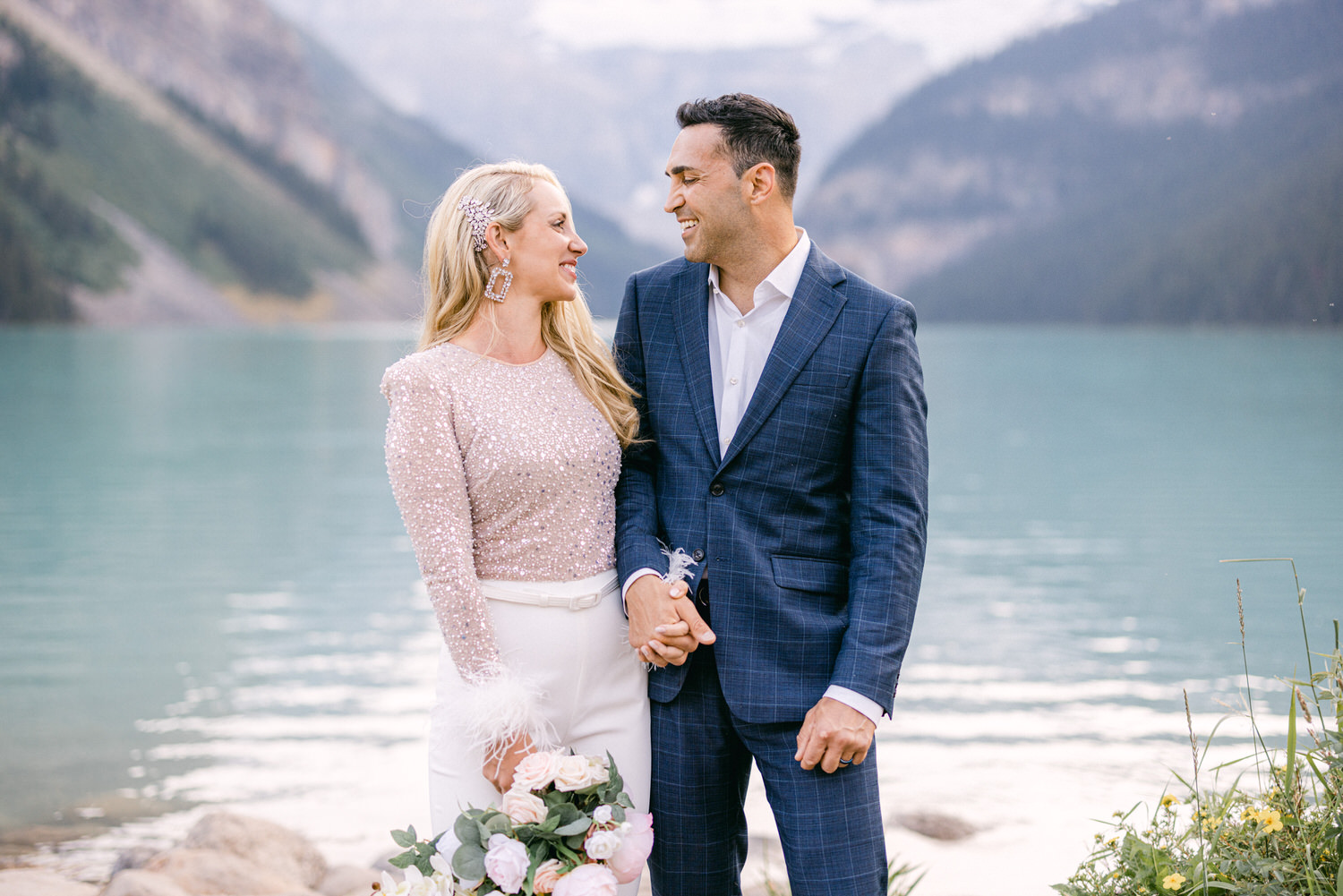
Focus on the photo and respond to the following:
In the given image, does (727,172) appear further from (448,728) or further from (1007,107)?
(1007,107)

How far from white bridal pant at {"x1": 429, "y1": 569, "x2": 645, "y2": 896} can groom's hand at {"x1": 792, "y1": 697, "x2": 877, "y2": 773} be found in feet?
1.44

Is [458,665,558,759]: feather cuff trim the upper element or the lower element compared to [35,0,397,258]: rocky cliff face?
lower

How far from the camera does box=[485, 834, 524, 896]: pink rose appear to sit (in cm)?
236

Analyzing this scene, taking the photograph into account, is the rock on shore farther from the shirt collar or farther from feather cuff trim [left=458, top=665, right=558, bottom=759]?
the shirt collar

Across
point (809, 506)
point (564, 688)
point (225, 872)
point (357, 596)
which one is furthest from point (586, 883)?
point (357, 596)

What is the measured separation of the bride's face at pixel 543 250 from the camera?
2.88m

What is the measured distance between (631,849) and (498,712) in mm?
414

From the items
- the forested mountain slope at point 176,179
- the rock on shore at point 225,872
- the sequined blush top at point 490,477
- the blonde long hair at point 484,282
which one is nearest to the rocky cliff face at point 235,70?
the forested mountain slope at point 176,179

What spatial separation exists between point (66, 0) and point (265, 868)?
159 meters

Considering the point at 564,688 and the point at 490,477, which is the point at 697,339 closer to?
the point at 490,477

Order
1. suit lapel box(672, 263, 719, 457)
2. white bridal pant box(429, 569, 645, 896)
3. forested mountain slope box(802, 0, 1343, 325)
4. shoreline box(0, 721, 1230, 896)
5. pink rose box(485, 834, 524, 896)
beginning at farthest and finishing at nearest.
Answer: forested mountain slope box(802, 0, 1343, 325)
shoreline box(0, 721, 1230, 896)
suit lapel box(672, 263, 719, 457)
white bridal pant box(429, 569, 645, 896)
pink rose box(485, 834, 524, 896)

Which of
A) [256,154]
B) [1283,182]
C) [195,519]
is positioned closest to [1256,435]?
[195,519]

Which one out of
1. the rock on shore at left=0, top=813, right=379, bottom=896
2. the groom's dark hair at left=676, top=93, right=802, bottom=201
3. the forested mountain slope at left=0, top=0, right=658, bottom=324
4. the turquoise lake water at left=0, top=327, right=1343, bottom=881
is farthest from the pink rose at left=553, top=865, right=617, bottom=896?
the forested mountain slope at left=0, top=0, right=658, bottom=324

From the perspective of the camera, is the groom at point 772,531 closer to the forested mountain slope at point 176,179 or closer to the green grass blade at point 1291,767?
the green grass blade at point 1291,767
